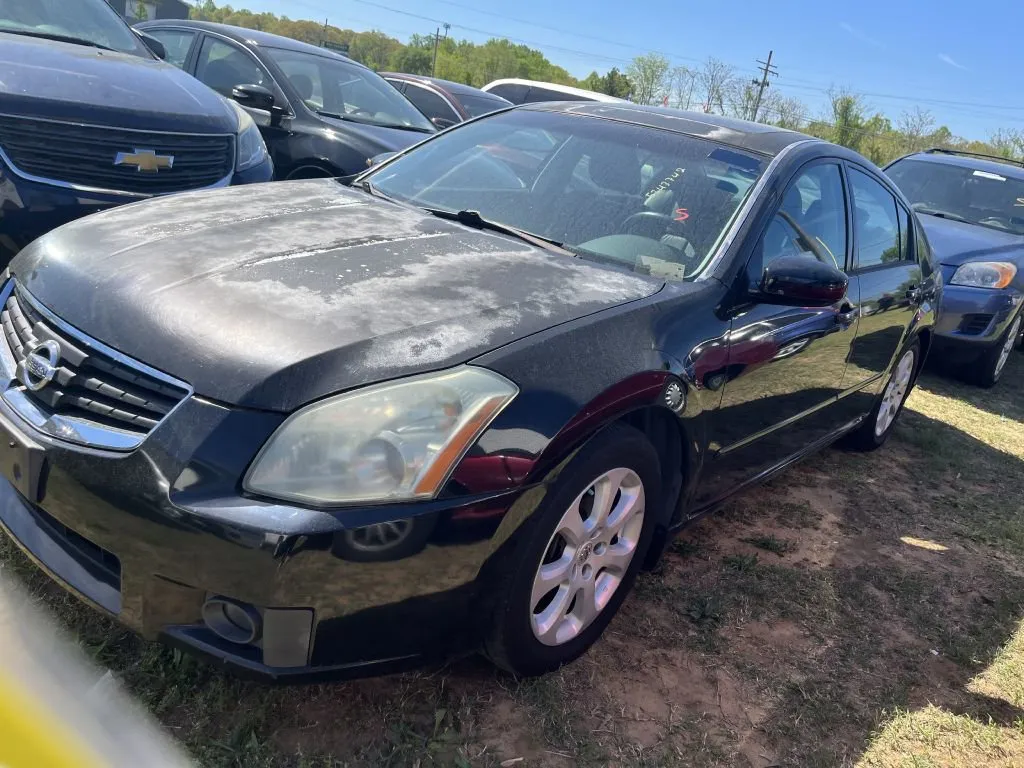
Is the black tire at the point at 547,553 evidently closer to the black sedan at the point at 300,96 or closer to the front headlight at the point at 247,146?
the front headlight at the point at 247,146

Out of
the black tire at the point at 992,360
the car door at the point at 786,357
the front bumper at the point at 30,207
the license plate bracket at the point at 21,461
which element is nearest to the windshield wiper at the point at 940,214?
the black tire at the point at 992,360

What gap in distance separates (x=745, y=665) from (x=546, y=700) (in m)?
0.74

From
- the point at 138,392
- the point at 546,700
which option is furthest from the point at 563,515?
the point at 138,392

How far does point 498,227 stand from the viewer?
292 centimetres

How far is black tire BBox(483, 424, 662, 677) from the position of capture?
1997 mm

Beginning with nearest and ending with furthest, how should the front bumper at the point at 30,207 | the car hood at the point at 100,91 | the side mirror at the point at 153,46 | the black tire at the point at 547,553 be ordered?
the black tire at the point at 547,553 < the front bumper at the point at 30,207 < the car hood at the point at 100,91 < the side mirror at the point at 153,46

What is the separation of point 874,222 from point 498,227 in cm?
202

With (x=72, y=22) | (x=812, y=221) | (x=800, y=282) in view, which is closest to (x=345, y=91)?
(x=72, y=22)

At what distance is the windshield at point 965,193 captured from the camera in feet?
24.4

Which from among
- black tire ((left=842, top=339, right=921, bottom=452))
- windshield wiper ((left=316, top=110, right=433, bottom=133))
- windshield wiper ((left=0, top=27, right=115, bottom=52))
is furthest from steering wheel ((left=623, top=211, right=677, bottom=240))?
windshield wiper ((left=316, top=110, right=433, bottom=133))

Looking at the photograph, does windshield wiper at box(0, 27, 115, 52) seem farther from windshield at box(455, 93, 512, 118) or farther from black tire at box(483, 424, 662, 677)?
windshield at box(455, 93, 512, 118)

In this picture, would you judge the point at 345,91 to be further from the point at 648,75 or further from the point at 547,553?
the point at 648,75

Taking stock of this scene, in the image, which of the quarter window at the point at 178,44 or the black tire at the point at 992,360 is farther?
the quarter window at the point at 178,44

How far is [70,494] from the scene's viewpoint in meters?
1.85
